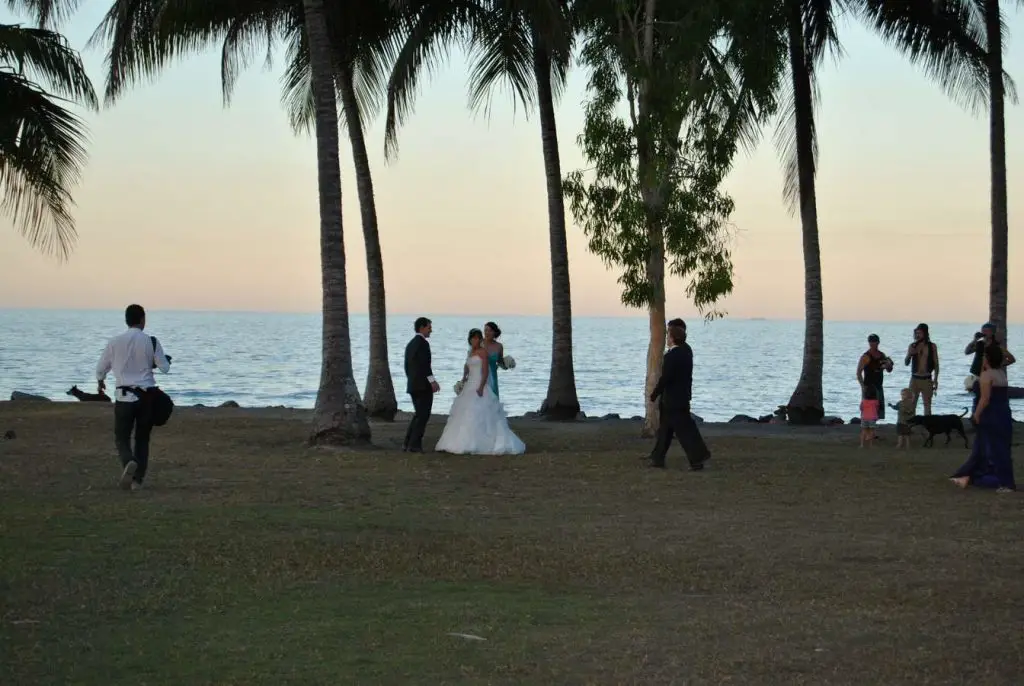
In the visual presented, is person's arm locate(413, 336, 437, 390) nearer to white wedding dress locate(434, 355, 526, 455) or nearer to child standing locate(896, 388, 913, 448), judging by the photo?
white wedding dress locate(434, 355, 526, 455)

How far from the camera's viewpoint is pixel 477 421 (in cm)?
1938

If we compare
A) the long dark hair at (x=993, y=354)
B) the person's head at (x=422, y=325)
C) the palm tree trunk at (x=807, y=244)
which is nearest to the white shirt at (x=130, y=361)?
the person's head at (x=422, y=325)

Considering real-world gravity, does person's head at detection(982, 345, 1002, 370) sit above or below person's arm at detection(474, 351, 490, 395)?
above

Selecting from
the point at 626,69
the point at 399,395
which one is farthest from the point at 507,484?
the point at 399,395

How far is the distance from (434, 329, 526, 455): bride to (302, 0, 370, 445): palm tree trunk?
4.23 feet

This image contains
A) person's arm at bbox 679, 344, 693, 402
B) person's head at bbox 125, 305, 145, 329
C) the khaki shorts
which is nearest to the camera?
person's head at bbox 125, 305, 145, 329

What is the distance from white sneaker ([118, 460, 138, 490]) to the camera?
1380 cm

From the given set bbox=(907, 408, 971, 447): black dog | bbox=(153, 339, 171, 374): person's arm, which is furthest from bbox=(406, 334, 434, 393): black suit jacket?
bbox=(907, 408, 971, 447): black dog

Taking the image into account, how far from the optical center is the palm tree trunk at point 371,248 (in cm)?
2570

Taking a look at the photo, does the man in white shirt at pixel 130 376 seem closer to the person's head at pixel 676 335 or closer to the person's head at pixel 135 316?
the person's head at pixel 135 316

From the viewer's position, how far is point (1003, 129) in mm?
26484

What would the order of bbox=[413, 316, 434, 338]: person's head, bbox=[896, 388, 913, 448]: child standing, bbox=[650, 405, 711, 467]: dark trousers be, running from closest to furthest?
bbox=[650, 405, 711, 467]: dark trousers → bbox=[413, 316, 434, 338]: person's head → bbox=[896, 388, 913, 448]: child standing

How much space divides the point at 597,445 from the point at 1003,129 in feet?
36.9

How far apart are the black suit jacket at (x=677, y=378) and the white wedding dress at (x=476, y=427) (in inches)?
114
